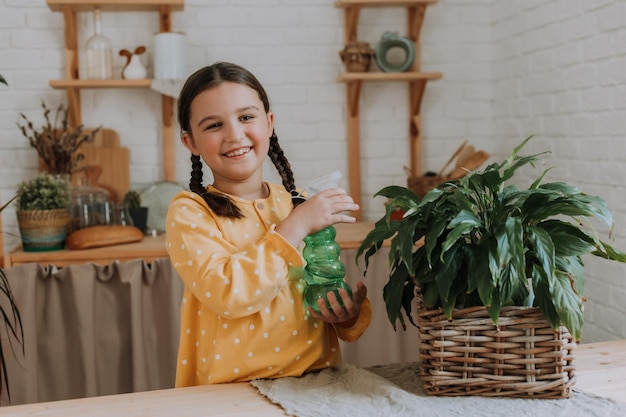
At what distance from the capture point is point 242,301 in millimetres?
1324

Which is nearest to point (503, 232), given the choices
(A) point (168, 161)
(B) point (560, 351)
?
(B) point (560, 351)

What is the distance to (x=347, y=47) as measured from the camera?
3.21 m

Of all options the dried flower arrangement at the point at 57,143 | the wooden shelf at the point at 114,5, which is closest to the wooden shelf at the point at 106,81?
the wooden shelf at the point at 114,5

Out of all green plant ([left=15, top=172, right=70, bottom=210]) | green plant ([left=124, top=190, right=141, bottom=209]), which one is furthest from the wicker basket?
green plant ([left=124, top=190, right=141, bottom=209])

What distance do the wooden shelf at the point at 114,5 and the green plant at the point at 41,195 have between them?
71 centimetres

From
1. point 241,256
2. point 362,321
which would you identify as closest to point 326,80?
point 362,321

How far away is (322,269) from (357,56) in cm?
195

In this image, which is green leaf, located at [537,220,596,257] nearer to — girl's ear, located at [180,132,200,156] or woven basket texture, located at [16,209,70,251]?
girl's ear, located at [180,132,200,156]

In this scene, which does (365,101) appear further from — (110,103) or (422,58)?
(110,103)

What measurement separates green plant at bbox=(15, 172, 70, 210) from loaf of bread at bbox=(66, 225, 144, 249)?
13 cm

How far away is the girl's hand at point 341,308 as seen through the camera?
138cm

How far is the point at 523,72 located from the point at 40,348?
7.16 feet

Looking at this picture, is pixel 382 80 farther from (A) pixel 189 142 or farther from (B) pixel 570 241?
(B) pixel 570 241

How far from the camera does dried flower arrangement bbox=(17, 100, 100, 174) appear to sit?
3.03 metres
